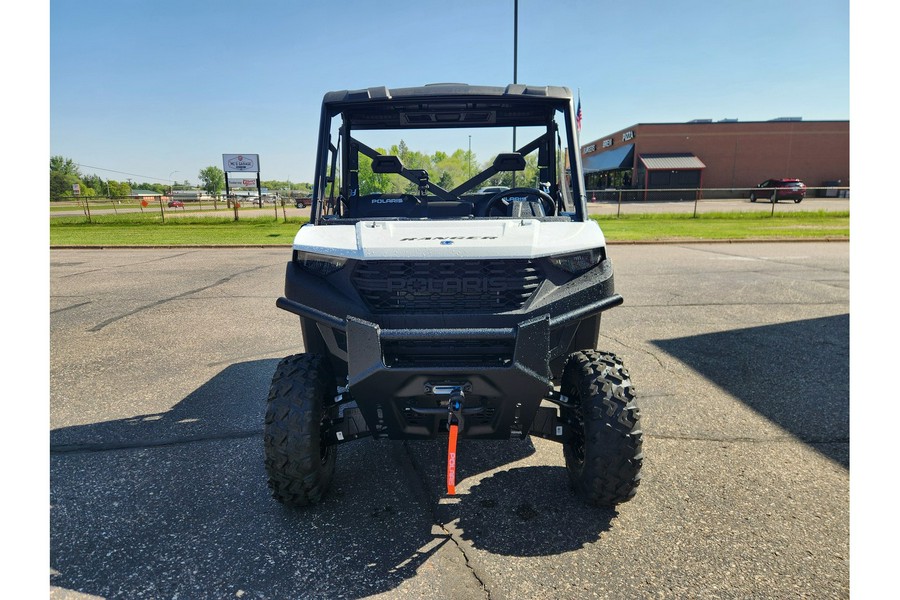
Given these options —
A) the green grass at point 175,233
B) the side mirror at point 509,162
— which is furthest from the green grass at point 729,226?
the side mirror at point 509,162

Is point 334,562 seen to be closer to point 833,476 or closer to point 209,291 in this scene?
point 833,476

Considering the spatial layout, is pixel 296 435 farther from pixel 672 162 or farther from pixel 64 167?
pixel 64 167

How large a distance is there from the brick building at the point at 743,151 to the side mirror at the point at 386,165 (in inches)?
1910

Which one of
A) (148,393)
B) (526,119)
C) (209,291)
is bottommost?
(148,393)

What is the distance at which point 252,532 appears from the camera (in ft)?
8.41

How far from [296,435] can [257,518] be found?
56cm

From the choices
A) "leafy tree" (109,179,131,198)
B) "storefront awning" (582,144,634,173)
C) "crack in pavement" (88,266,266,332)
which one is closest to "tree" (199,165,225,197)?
"leafy tree" (109,179,131,198)

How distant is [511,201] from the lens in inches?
139

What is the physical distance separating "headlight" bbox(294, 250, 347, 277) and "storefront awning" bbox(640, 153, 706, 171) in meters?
48.9

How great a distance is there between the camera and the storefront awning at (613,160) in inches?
1978

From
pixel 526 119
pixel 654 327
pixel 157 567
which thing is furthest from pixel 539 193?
pixel 654 327

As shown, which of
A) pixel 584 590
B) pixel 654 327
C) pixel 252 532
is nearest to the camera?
pixel 584 590

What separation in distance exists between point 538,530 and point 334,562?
99 cm

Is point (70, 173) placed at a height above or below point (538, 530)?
above
